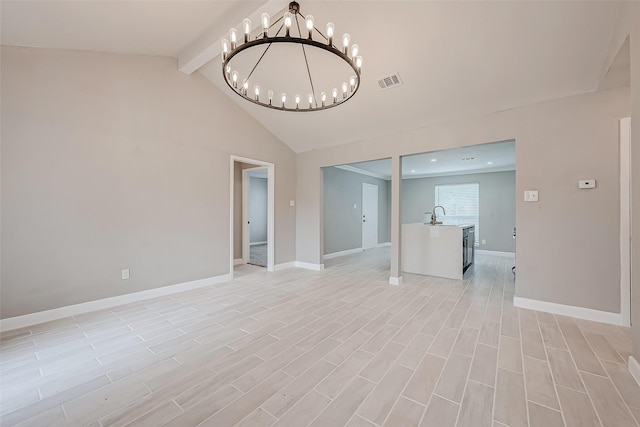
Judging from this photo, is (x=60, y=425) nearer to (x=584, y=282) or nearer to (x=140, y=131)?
(x=140, y=131)

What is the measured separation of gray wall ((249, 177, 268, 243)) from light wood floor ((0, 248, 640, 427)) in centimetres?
609

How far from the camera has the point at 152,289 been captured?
3.49 meters

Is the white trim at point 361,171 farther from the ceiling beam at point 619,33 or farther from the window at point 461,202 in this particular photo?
the ceiling beam at point 619,33

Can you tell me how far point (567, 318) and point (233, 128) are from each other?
5.28 m

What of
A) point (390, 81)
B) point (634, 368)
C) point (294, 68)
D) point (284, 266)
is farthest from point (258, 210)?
point (634, 368)

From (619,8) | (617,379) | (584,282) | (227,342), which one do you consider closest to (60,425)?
(227,342)

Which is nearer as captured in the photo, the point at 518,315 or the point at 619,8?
the point at 619,8

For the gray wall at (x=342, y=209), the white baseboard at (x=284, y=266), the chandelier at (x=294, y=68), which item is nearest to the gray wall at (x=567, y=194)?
the chandelier at (x=294, y=68)

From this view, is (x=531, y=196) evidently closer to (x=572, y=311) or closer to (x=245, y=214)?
(x=572, y=311)

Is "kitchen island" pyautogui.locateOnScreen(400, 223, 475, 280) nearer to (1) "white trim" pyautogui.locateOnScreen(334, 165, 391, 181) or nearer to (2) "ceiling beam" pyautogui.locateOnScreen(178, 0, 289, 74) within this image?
(1) "white trim" pyautogui.locateOnScreen(334, 165, 391, 181)

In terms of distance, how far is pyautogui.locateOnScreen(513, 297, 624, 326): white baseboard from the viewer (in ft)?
8.78

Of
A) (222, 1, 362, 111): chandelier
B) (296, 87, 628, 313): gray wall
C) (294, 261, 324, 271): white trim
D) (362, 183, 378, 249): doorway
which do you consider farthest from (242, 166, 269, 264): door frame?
(296, 87, 628, 313): gray wall

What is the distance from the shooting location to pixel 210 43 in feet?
9.82

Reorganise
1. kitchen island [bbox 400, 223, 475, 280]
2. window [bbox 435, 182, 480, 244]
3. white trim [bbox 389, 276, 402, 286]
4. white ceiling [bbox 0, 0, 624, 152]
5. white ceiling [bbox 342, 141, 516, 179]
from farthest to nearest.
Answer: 1. window [bbox 435, 182, 480, 244]
2. white ceiling [bbox 342, 141, 516, 179]
3. kitchen island [bbox 400, 223, 475, 280]
4. white trim [bbox 389, 276, 402, 286]
5. white ceiling [bbox 0, 0, 624, 152]
